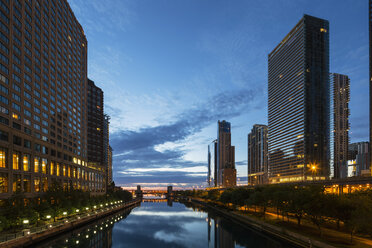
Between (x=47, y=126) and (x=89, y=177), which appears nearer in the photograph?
(x=47, y=126)

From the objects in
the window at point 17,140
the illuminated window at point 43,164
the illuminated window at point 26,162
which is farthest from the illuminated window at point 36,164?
the window at point 17,140

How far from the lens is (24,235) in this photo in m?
51.2

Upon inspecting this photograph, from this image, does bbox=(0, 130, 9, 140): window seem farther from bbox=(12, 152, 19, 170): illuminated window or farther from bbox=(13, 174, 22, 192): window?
bbox=(13, 174, 22, 192): window

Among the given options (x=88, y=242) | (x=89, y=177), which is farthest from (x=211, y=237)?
(x=89, y=177)

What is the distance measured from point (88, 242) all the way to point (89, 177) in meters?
107

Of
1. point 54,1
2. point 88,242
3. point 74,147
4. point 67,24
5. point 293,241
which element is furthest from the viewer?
point 74,147

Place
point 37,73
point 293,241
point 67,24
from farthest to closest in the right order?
point 67,24
point 37,73
point 293,241

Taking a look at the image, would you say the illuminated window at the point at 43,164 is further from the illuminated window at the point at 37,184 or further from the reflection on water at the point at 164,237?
the reflection on water at the point at 164,237

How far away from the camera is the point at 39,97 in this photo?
10169 cm

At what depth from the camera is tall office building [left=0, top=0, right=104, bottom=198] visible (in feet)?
266

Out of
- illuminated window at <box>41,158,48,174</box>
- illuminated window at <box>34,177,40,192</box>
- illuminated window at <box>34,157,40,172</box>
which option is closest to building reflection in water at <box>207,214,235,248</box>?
illuminated window at <box>34,177,40,192</box>

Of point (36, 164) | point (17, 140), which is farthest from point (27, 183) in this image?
point (17, 140)

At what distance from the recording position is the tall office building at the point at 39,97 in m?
81.1

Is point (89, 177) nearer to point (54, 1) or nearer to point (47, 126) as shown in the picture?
point (47, 126)
